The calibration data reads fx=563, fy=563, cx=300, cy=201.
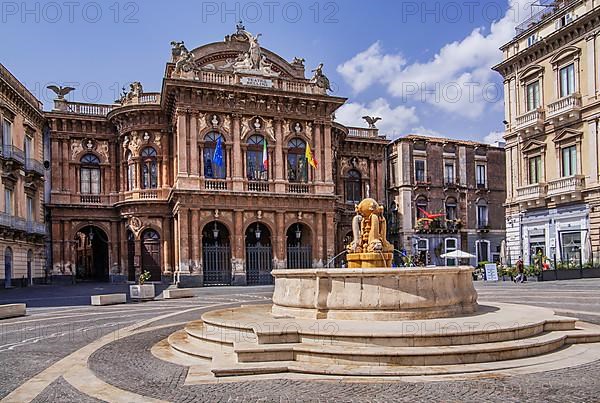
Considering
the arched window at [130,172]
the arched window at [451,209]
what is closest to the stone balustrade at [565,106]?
the arched window at [451,209]

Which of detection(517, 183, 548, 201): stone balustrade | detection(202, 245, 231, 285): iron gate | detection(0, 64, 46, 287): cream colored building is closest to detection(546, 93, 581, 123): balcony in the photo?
detection(517, 183, 548, 201): stone balustrade

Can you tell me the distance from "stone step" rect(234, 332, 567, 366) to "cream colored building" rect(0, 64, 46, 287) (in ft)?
90.8

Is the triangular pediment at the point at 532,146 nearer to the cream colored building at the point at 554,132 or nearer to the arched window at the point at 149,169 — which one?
the cream colored building at the point at 554,132

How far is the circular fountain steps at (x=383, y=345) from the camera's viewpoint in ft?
28.7

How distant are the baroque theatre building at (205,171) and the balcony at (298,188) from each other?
0.23 feet

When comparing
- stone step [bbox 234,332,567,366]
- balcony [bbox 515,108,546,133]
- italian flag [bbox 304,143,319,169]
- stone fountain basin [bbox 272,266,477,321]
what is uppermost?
balcony [bbox 515,108,546,133]

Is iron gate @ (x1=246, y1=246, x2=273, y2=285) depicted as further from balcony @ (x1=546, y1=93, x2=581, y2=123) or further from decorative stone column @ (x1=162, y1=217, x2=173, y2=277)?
balcony @ (x1=546, y1=93, x2=581, y2=123)

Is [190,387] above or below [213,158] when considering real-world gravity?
below

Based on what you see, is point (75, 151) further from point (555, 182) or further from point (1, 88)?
point (555, 182)

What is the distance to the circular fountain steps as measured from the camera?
874cm

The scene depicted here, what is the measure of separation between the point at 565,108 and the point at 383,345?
86.4 feet

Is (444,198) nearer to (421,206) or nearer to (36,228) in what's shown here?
(421,206)

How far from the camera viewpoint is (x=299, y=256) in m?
36.3

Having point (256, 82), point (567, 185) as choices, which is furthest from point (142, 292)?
point (567, 185)
